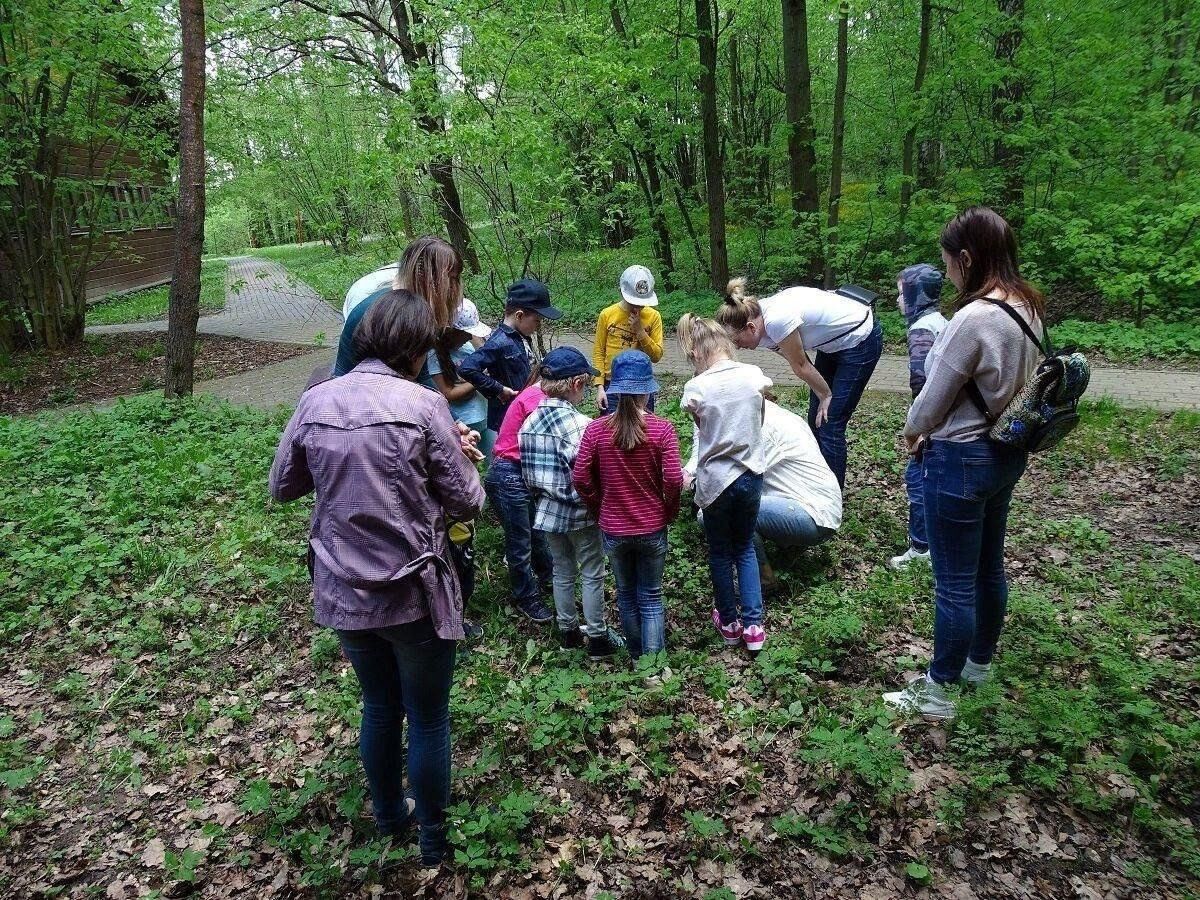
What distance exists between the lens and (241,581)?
4.93 m

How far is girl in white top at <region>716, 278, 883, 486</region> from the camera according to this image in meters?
4.59

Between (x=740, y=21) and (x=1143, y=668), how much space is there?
1506 cm

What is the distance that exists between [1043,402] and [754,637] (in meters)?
2.00

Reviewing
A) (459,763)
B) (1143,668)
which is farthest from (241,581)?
(1143,668)

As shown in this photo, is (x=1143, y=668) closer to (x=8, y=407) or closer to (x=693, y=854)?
(x=693, y=854)

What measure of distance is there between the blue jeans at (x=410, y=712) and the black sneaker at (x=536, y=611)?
1669 mm

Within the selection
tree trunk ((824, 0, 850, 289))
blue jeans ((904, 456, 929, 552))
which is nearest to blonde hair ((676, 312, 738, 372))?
blue jeans ((904, 456, 929, 552))

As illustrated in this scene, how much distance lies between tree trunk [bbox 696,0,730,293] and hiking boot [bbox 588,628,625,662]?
10329 mm

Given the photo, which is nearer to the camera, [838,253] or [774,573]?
[774,573]

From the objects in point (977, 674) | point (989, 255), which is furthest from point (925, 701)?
point (989, 255)

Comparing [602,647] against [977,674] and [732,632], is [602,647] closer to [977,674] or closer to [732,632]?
[732,632]

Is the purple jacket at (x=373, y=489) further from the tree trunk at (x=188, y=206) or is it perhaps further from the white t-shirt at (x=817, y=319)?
the tree trunk at (x=188, y=206)

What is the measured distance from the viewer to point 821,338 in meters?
4.85

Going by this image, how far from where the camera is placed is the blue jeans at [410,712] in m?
2.48
